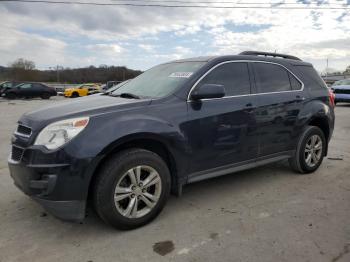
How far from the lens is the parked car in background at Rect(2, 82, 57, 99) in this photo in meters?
26.3

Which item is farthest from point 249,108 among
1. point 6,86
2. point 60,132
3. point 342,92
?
point 6,86

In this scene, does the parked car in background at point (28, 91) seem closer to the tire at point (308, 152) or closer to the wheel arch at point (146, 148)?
the tire at point (308, 152)

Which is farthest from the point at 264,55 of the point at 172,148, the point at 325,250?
the point at 325,250

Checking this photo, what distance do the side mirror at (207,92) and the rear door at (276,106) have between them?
84cm

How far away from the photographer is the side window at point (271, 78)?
4.43m

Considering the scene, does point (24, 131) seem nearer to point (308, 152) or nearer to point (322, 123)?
point (308, 152)

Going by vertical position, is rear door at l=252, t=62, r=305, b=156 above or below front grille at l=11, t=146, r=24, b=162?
above

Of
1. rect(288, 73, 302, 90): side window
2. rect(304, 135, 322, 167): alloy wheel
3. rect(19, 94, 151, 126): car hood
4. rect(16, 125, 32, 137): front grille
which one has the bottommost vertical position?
rect(304, 135, 322, 167): alloy wheel

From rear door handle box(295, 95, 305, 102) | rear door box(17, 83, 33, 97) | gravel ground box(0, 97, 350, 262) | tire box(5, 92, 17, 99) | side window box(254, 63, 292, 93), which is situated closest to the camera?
gravel ground box(0, 97, 350, 262)

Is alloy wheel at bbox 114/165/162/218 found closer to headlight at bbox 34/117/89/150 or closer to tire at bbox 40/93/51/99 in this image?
headlight at bbox 34/117/89/150

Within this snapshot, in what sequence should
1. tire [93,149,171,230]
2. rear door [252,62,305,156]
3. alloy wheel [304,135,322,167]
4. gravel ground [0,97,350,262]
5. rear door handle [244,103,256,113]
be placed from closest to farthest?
gravel ground [0,97,350,262] → tire [93,149,171,230] → rear door handle [244,103,256,113] → rear door [252,62,305,156] → alloy wheel [304,135,322,167]

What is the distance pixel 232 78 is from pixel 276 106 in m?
0.77

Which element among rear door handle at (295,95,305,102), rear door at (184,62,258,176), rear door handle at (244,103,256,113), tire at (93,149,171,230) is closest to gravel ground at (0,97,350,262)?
tire at (93,149,171,230)

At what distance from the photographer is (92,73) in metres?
61.5
